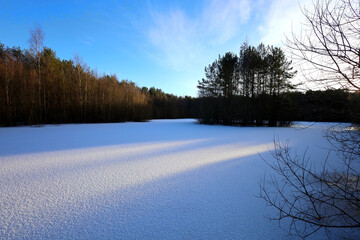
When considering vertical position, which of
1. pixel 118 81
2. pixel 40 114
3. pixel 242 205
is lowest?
pixel 242 205

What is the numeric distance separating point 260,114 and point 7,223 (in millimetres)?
16071

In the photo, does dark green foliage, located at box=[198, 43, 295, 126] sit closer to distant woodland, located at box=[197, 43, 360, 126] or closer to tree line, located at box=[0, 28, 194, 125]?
distant woodland, located at box=[197, 43, 360, 126]

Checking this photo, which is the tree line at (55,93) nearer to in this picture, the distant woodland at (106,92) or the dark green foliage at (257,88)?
the distant woodland at (106,92)

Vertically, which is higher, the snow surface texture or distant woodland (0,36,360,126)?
distant woodland (0,36,360,126)

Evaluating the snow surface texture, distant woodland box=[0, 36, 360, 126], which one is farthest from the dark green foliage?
the snow surface texture

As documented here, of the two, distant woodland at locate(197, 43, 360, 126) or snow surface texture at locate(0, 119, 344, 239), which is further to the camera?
distant woodland at locate(197, 43, 360, 126)

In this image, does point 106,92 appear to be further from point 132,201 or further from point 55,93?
point 132,201

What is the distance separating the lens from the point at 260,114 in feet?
47.1

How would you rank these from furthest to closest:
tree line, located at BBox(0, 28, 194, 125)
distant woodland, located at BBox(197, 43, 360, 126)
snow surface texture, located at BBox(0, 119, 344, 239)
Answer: distant woodland, located at BBox(197, 43, 360, 126) → tree line, located at BBox(0, 28, 194, 125) → snow surface texture, located at BBox(0, 119, 344, 239)

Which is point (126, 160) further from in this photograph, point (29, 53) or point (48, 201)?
point (29, 53)

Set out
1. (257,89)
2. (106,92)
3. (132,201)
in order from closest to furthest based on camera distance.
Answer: (132,201) → (257,89) → (106,92)


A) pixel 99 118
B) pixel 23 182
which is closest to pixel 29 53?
pixel 99 118

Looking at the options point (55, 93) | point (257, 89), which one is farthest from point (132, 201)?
point (55, 93)

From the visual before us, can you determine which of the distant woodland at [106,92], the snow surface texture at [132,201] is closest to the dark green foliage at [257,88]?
the distant woodland at [106,92]
